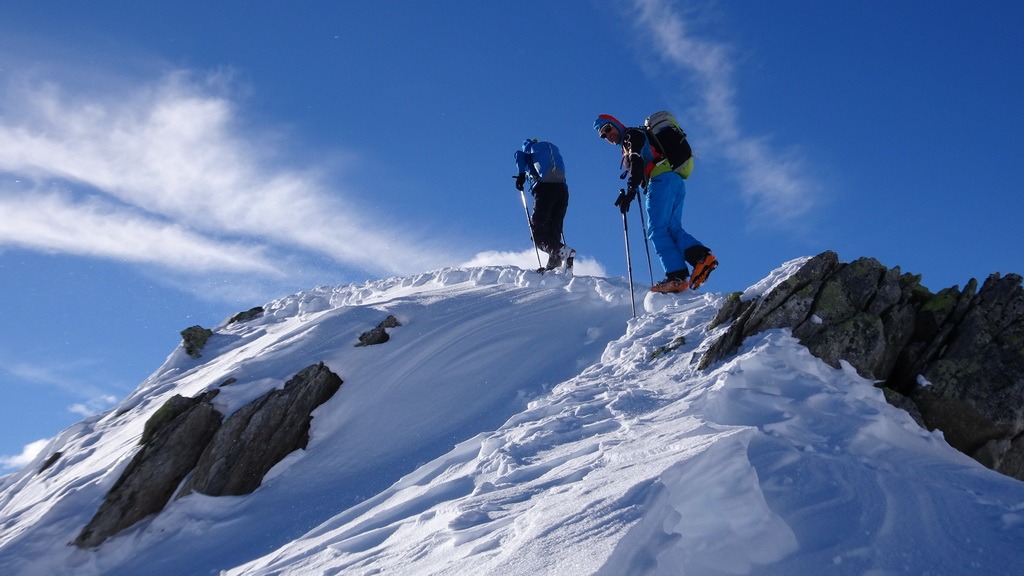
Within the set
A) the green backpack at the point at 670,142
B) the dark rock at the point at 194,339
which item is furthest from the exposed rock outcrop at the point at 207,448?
the green backpack at the point at 670,142

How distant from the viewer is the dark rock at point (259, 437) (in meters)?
7.21

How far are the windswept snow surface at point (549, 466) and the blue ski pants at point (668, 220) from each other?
67 cm

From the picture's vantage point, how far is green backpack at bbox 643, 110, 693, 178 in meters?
9.74

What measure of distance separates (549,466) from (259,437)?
407cm

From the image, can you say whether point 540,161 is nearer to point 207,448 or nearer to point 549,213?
point 549,213

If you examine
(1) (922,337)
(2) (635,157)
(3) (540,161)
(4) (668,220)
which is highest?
(3) (540,161)

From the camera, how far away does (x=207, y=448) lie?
24.7 ft

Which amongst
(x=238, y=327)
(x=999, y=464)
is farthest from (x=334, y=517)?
(x=238, y=327)

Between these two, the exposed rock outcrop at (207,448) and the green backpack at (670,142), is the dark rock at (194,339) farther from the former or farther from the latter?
the green backpack at (670,142)

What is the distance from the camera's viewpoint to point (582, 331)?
957 cm

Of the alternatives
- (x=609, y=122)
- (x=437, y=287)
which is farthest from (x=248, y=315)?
(x=609, y=122)

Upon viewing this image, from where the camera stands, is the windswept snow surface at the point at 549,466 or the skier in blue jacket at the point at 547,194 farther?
the skier in blue jacket at the point at 547,194

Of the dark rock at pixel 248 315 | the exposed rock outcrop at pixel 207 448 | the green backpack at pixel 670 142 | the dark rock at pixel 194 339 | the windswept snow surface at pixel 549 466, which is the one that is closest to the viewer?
the windswept snow surface at pixel 549 466

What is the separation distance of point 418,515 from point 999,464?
4.59 metres
